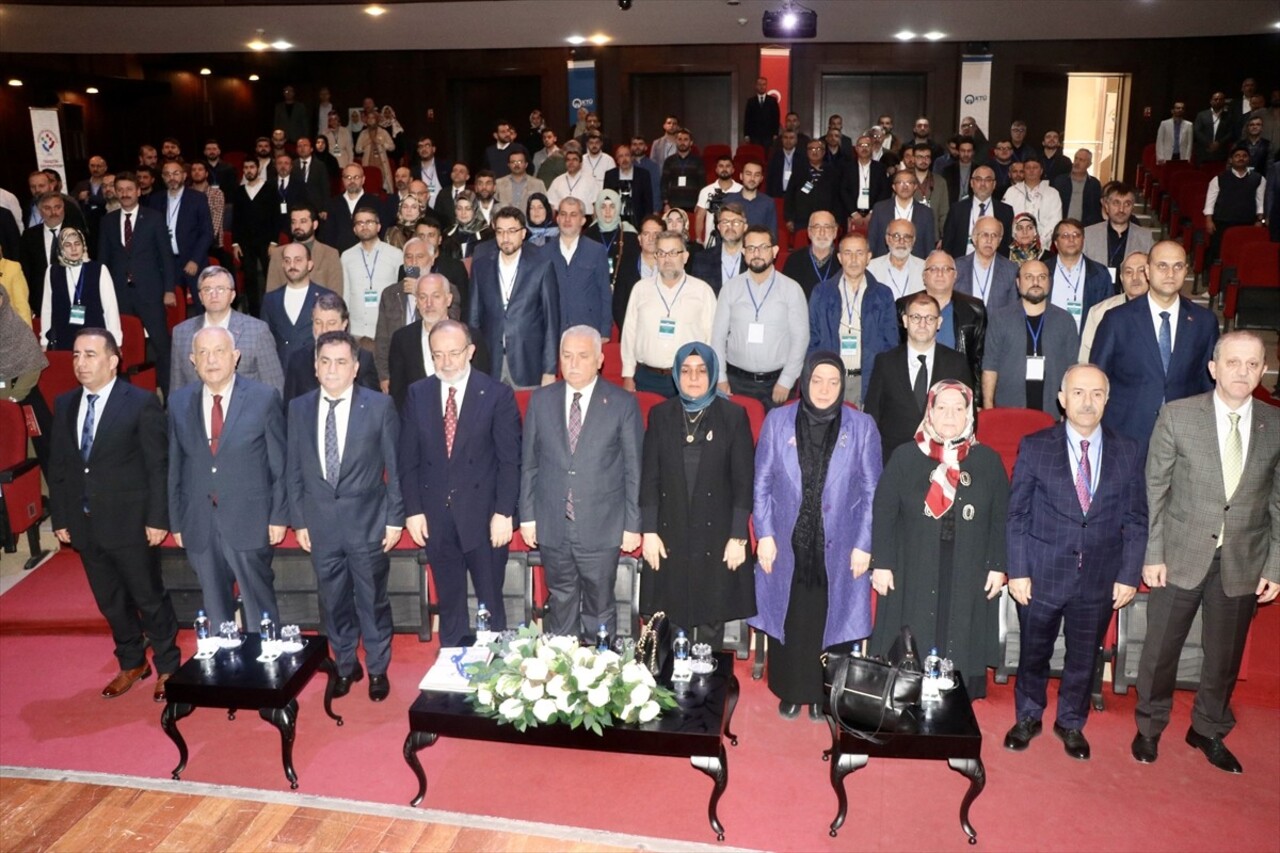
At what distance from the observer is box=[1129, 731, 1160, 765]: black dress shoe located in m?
3.93

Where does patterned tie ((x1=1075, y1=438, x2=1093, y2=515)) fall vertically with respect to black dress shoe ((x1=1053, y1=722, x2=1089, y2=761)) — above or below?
above

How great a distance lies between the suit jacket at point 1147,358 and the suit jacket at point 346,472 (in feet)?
10.6

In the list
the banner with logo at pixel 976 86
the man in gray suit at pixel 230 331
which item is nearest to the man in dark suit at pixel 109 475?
the man in gray suit at pixel 230 331

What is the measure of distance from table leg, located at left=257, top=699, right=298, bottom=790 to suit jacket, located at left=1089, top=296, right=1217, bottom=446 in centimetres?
375

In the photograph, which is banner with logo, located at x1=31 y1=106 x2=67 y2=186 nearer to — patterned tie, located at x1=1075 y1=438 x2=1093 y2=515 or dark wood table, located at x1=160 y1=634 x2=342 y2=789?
dark wood table, located at x1=160 y1=634 x2=342 y2=789

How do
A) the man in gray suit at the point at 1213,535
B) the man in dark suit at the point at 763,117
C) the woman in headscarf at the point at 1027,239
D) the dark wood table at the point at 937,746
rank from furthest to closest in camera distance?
the man in dark suit at the point at 763,117, the woman in headscarf at the point at 1027,239, the man in gray suit at the point at 1213,535, the dark wood table at the point at 937,746

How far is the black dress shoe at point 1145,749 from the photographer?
3.93 metres

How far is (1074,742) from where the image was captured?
3.97 metres

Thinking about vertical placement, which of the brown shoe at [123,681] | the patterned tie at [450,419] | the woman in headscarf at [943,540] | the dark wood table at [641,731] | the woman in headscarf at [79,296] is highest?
the woman in headscarf at [79,296]

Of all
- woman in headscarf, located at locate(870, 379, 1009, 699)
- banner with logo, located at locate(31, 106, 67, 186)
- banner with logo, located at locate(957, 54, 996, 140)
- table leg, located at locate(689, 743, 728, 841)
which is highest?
banner with logo, located at locate(957, 54, 996, 140)

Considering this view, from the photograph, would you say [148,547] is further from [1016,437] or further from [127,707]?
[1016,437]

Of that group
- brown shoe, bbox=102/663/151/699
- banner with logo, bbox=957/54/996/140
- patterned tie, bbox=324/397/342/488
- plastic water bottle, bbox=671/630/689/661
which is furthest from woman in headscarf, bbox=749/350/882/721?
banner with logo, bbox=957/54/996/140

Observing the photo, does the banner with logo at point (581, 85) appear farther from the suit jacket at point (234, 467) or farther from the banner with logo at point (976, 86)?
the suit jacket at point (234, 467)

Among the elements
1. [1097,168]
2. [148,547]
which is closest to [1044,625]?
[148,547]
